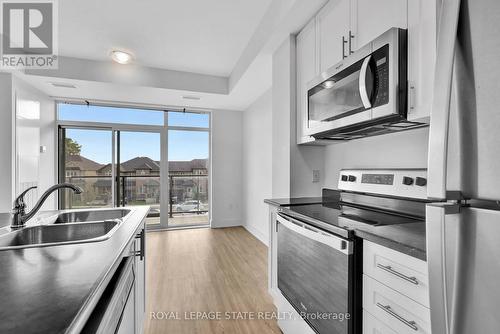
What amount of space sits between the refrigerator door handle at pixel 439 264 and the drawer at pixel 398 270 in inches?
10.9

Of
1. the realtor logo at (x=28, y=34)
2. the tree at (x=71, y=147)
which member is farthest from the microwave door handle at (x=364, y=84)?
the tree at (x=71, y=147)

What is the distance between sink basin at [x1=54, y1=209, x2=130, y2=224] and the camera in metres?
1.56

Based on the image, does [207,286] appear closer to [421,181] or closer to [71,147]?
[421,181]

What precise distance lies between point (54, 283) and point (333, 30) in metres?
1.97

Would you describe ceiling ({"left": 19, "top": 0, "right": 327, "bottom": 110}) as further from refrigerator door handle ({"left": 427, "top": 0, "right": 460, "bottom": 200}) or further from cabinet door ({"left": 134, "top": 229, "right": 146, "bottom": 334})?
cabinet door ({"left": 134, "top": 229, "right": 146, "bottom": 334})

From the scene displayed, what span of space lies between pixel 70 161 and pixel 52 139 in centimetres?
44

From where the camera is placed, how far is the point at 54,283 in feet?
2.05

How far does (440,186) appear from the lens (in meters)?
0.49

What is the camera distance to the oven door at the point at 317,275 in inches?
42.0

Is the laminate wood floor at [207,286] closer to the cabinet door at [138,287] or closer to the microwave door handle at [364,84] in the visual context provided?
the cabinet door at [138,287]

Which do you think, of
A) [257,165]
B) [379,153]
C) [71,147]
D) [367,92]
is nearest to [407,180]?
[379,153]

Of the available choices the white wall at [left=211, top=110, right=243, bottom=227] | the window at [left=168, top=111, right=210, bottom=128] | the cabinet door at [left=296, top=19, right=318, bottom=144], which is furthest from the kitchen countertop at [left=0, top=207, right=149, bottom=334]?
the window at [left=168, top=111, right=210, bottom=128]

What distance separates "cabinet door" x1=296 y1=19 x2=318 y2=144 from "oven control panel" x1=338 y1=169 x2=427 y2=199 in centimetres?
43

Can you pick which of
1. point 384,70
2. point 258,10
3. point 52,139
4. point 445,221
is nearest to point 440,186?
point 445,221
